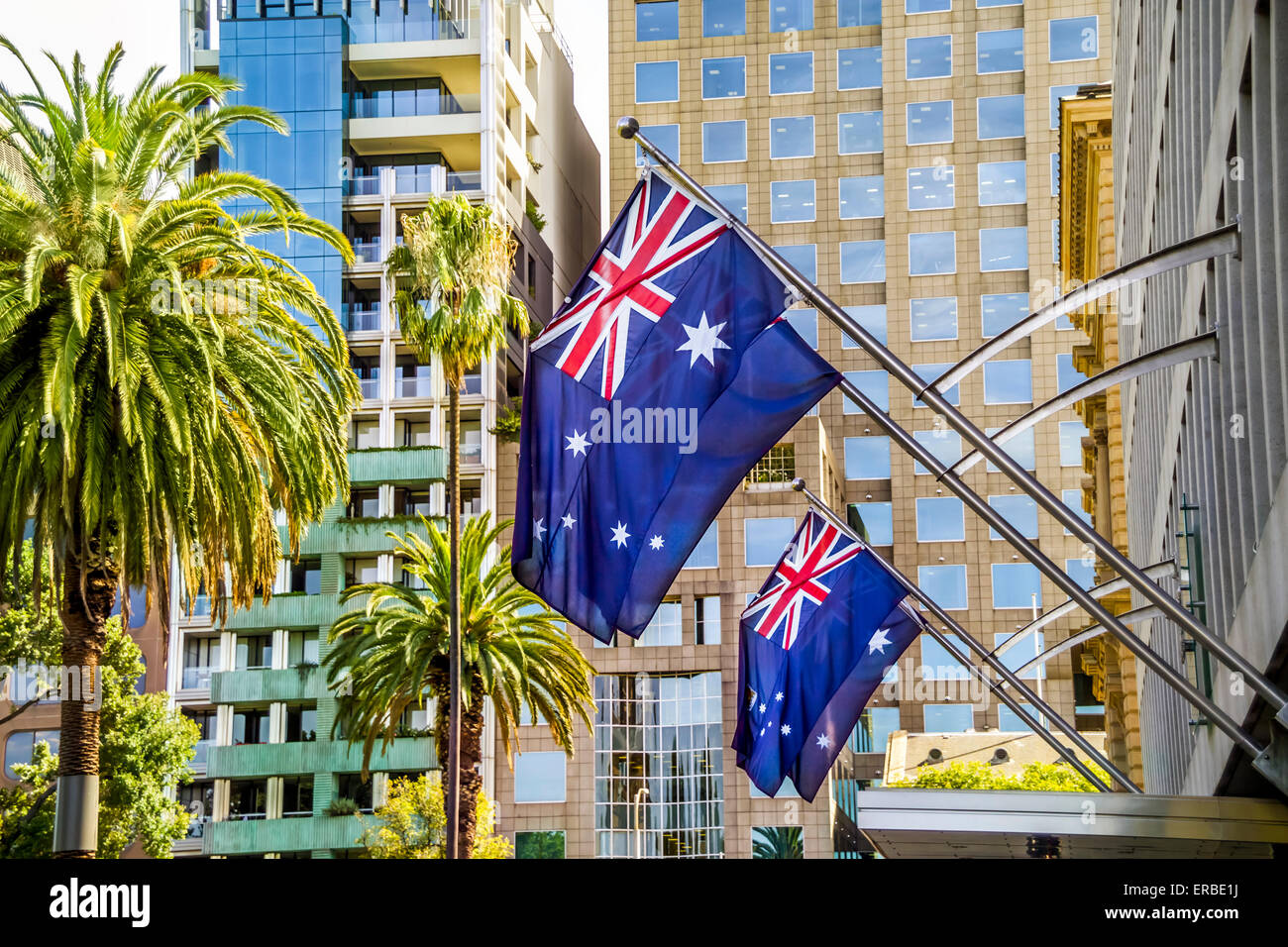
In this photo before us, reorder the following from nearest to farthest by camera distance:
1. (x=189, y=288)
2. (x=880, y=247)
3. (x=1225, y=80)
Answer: (x=1225, y=80) → (x=189, y=288) → (x=880, y=247)

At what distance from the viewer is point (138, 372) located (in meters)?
25.5

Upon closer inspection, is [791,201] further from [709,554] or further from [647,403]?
[647,403]

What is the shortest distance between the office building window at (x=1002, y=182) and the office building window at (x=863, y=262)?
6.99 m

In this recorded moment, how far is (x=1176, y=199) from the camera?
62.8 ft

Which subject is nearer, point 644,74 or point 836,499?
point 836,499

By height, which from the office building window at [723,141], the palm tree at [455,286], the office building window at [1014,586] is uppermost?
the office building window at [723,141]

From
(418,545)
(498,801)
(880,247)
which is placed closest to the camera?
(418,545)

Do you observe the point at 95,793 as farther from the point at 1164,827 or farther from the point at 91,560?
the point at 1164,827

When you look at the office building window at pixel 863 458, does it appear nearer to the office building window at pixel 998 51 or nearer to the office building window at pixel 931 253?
the office building window at pixel 931 253

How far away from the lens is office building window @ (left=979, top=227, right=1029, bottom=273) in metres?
98.4

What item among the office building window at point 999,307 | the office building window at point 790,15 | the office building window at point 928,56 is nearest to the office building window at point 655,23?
the office building window at point 790,15

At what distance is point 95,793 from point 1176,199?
1838 cm

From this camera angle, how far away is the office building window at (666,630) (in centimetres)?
7781
